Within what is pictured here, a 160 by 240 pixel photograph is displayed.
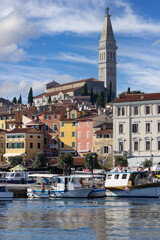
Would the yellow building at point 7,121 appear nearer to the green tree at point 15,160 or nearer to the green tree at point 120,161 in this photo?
the green tree at point 15,160

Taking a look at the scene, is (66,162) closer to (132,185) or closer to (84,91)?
(132,185)

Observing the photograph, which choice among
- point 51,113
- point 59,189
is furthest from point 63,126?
point 59,189

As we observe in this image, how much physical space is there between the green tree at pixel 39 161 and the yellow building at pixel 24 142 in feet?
14.9

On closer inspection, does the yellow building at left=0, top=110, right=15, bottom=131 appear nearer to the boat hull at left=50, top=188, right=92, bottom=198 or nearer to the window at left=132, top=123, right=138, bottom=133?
the window at left=132, top=123, right=138, bottom=133

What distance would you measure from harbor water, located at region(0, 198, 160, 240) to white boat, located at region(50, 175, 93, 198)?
3.17 m

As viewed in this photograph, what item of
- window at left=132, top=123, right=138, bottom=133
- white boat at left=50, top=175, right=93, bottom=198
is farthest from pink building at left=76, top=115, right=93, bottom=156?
white boat at left=50, top=175, right=93, bottom=198

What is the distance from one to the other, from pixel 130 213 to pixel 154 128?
36.9 metres

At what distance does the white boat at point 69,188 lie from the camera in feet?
176

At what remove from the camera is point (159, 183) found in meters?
53.7

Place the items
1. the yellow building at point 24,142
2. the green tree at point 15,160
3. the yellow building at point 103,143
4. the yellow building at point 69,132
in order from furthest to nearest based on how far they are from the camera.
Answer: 1. the yellow building at point 24,142
2. the yellow building at point 69,132
3. the green tree at point 15,160
4. the yellow building at point 103,143

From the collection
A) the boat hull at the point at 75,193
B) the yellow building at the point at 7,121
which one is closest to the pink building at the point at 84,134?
the yellow building at the point at 7,121

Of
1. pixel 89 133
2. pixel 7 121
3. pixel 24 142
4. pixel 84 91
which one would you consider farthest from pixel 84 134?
pixel 84 91

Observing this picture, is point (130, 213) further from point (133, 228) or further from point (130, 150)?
point (130, 150)

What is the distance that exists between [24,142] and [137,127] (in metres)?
21.8
